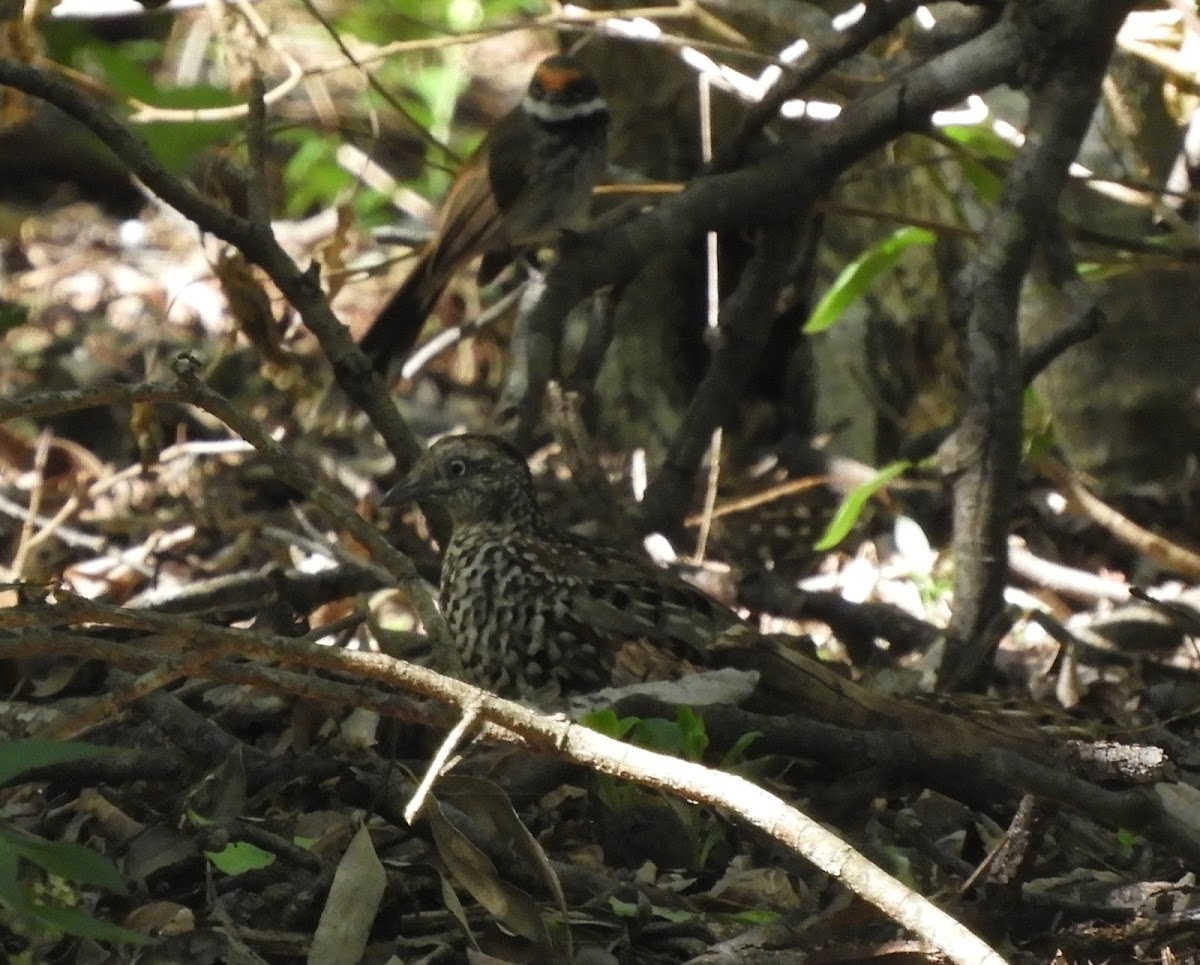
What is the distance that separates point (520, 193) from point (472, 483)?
8.30 ft

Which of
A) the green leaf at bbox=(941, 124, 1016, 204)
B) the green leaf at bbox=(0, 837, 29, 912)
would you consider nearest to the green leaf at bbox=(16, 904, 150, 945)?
the green leaf at bbox=(0, 837, 29, 912)

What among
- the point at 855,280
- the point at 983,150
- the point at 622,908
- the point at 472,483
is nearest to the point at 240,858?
the point at 622,908

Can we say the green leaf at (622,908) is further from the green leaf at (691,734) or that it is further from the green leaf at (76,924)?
the green leaf at (76,924)

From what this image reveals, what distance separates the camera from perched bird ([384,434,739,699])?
4.12 meters

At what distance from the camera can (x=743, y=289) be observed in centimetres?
529

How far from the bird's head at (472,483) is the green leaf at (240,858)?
1718mm

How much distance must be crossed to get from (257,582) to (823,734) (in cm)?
200

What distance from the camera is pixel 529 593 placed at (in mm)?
4289

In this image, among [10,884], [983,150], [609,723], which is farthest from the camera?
[983,150]

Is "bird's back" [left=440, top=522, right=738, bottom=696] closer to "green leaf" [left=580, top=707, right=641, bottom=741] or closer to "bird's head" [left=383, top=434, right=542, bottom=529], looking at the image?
"bird's head" [left=383, top=434, right=542, bottom=529]

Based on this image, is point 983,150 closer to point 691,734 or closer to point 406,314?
point 406,314

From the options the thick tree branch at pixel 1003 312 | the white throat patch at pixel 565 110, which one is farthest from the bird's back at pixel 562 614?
the white throat patch at pixel 565 110

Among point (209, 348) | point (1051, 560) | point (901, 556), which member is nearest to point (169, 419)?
point (209, 348)

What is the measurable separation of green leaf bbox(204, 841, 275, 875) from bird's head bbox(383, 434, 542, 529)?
172 centimetres
